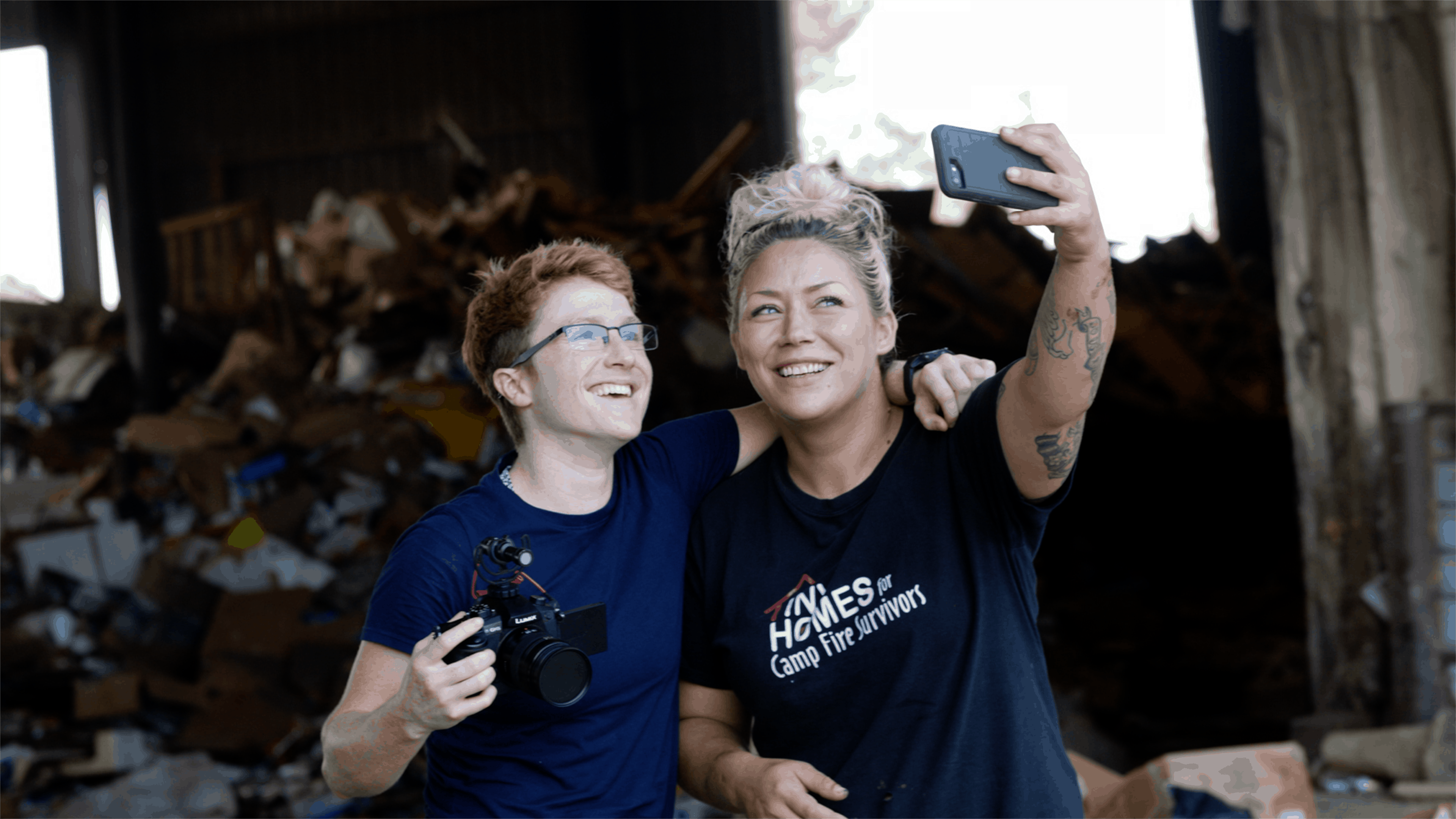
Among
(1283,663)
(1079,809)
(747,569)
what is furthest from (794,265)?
(1283,663)

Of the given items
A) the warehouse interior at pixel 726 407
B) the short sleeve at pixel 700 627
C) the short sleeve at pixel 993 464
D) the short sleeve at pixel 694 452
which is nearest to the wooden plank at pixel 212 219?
the warehouse interior at pixel 726 407

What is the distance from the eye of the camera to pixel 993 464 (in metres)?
1.67

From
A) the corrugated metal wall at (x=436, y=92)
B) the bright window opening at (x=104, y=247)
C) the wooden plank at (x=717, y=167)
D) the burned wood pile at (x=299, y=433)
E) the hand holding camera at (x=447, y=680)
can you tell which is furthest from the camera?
the bright window opening at (x=104, y=247)

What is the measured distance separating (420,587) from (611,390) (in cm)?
49

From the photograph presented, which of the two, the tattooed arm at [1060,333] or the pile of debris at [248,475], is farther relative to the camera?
the pile of debris at [248,475]

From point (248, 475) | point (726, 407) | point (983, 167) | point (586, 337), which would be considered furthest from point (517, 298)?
point (248, 475)

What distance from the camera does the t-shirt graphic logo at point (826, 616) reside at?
168cm

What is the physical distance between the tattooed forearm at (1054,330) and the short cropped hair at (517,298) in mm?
824

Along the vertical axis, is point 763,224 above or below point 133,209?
below

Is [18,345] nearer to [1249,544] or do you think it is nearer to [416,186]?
[416,186]

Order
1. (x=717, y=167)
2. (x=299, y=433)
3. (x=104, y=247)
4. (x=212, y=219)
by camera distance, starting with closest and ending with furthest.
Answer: (x=299, y=433), (x=717, y=167), (x=212, y=219), (x=104, y=247)

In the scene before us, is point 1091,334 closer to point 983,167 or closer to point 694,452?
point 983,167

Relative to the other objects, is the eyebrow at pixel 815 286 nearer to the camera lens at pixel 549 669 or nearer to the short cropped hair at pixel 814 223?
A: the short cropped hair at pixel 814 223

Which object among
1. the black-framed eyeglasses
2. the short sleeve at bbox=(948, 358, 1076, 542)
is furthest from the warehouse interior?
the short sleeve at bbox=(948, 358, 1076, 542)
